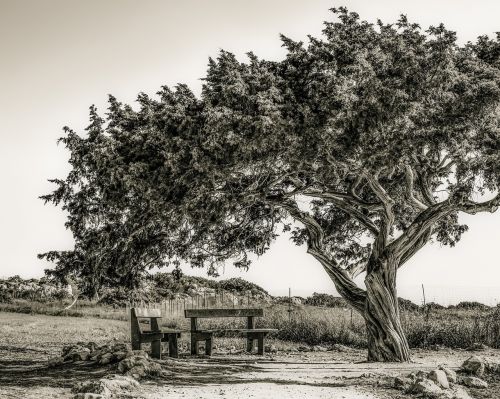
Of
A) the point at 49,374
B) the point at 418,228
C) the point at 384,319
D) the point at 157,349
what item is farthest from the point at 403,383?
the point at 49,374

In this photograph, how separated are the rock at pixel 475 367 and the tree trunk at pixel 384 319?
100 inches

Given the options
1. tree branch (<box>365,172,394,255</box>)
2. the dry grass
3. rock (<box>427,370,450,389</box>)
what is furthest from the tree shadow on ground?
the dry grass

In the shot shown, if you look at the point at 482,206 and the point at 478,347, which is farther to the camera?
the point at 478,347

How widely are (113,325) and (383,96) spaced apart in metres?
18.5

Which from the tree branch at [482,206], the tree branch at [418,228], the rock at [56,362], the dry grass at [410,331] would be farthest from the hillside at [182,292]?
the rock at [56,362]

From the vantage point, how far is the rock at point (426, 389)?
9258mm

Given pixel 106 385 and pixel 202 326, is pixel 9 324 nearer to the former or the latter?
pixel 202 326

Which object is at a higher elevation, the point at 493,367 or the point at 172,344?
the point at 172,344

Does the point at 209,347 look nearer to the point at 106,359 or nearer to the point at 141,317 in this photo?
the point at 141,317

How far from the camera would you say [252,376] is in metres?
11.3

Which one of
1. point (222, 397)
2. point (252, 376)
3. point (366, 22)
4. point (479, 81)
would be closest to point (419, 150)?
point (479, 81)

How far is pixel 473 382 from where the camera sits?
34.5 feet

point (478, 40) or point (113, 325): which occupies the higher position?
point (478, 40)

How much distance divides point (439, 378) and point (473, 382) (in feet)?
3.42
